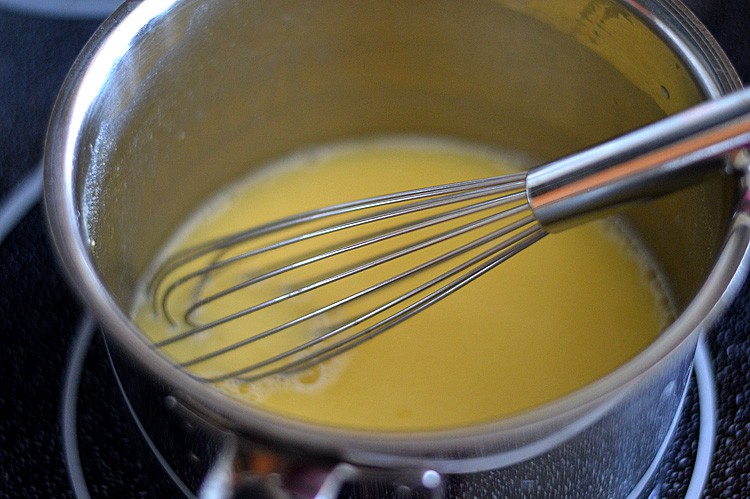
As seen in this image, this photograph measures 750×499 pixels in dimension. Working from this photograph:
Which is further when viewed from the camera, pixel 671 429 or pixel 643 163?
pixel 671 429

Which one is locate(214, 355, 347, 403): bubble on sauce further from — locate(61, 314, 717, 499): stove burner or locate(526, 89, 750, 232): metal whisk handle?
locate(526, 89, 750, 232): metal whisk handle

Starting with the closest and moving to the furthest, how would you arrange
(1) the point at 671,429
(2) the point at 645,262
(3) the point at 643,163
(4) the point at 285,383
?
(3) the point at 643,163 → (1) the point at 671,429 → (4) the point at 285,383 → (2) the point at 645,262

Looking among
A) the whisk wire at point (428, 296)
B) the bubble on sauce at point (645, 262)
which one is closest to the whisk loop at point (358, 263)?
the whisk wire at point (428, 296)

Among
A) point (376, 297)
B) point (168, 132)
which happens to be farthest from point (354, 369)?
point (168, 132)

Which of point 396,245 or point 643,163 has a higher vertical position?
point 396,245

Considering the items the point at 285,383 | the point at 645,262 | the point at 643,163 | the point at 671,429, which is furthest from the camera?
the point at 645,262

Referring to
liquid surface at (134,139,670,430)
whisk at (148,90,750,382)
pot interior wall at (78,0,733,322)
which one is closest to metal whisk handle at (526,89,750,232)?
whisk at (148,90,750,382)

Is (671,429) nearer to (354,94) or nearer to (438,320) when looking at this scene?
(438,320)

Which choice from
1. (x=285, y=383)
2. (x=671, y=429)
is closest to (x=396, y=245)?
(x=285, y=383)
